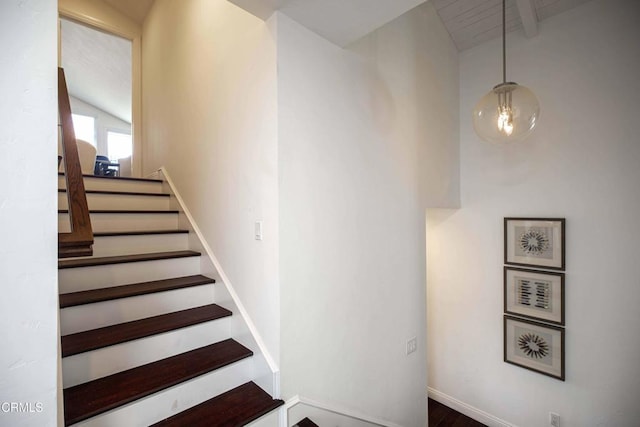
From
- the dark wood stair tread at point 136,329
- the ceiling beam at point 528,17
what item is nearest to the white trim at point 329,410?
the dark wood stair tread at point 136,329

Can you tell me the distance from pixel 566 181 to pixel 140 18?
555 cm

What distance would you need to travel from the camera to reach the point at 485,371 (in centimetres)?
289

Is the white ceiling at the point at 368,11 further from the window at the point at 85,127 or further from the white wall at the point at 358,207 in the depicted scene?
the window at the point at 85,127

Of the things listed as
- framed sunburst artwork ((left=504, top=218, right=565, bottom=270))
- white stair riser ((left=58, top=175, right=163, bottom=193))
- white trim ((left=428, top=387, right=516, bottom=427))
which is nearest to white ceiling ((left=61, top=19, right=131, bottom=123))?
white stair riser ((left=58, top=175, right=163, bottom=193))

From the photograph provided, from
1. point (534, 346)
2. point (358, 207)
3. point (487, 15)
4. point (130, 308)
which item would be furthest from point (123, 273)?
point (487, 15)

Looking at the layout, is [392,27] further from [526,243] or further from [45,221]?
[45,221]

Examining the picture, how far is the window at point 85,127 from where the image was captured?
669 centimetres

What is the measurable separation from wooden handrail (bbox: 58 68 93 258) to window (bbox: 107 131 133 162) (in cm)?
719

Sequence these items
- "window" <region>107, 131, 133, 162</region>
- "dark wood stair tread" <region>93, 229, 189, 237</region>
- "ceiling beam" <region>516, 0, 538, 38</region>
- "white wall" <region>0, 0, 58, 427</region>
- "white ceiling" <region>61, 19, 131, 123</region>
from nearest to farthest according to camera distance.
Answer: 1. "white wall" <region>0, 0, 58, 427</region>
2. "dark wood stair tread" <region>93, 229, 189, 237</region>
3. "ceiling beam" <region>516, 0, 538, 38</region>
4. "white ceiling" <region>61, 19, 131, 123</region>
5. "window" <region>107, 131, 133, 162</region>

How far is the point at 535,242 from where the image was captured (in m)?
2.55

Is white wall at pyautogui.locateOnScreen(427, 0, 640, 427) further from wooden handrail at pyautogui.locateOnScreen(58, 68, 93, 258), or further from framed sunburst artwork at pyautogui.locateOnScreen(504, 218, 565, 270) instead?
wooden handrail at pyautogui.locateOnScreen(58, 68, 93, 258)

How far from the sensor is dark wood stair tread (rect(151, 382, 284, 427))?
1364mm

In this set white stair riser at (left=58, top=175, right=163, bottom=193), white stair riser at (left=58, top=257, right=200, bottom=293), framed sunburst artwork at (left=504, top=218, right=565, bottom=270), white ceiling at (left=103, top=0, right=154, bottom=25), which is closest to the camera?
white stair riser at (left=58, top=257, right=200, bottom=293)

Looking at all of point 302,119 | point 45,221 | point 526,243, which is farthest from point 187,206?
point 526,243
